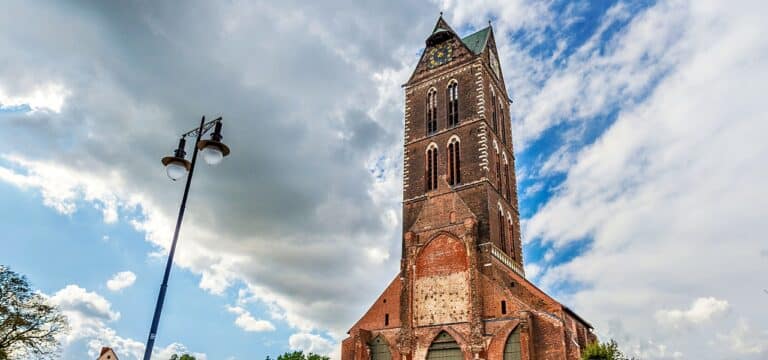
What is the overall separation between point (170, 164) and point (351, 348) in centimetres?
2629

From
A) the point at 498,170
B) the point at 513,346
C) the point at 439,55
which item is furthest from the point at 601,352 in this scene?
the point at 439,55

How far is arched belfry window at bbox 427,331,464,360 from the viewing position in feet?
100

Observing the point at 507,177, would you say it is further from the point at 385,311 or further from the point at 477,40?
the point at 385,311

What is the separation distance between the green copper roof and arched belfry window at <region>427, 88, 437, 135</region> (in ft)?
16.0

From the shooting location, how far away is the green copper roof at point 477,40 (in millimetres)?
42053

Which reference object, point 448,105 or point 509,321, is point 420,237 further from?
point 448,105

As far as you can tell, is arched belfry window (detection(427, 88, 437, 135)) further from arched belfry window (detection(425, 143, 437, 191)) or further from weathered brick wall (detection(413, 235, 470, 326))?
weathered brick wall (detection(413, 235, 470, 326))

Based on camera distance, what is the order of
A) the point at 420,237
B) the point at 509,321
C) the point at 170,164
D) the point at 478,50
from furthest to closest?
1. the point at 478,50
2. the point at 420,237
3. the point at 509,321
4. the point at 170,164

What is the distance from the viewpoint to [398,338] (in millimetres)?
32812

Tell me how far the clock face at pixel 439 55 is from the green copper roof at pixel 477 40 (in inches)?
83.6

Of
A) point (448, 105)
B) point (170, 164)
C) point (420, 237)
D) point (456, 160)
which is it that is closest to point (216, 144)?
point (170, 164)

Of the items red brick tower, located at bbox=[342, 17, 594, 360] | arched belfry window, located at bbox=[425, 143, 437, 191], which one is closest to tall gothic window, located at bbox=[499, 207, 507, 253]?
red brick tower, located at bbox=[342, 17, 594, 360]

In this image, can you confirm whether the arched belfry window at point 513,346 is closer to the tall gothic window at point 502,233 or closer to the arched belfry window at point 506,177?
the tall gothic window at point 502,233

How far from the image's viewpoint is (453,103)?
3947 cm
